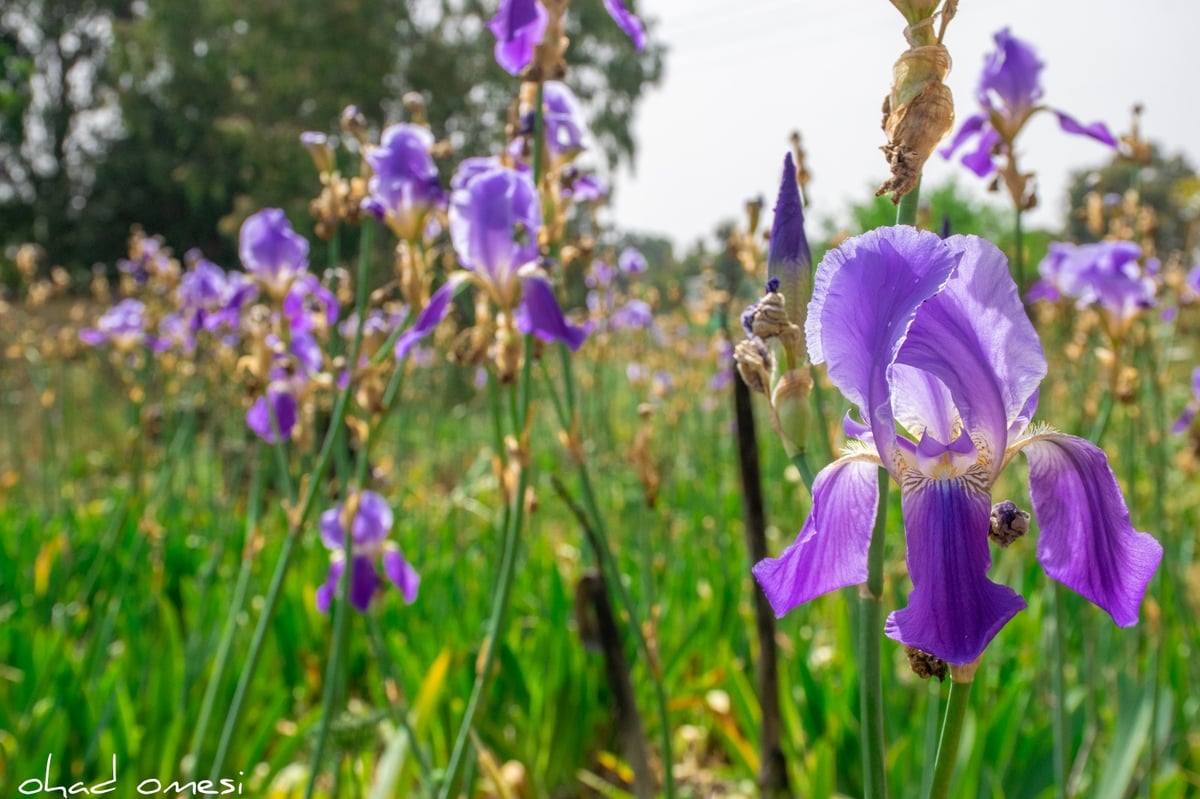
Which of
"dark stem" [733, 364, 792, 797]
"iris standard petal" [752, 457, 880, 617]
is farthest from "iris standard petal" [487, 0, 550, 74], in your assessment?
"iris standard petal" [752, 457, 880, 617]

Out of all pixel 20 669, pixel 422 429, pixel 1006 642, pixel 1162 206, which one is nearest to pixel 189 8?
pixel 422 429

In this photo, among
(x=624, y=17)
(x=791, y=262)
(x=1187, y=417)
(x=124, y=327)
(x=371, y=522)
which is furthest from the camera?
(x=124, y=327)

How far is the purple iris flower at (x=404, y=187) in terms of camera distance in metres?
1.69

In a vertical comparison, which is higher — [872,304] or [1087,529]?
[872,304]

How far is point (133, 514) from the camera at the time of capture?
4.07 metres

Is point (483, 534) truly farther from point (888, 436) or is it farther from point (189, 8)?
point (189, 8)

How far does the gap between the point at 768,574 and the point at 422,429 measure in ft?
25.8

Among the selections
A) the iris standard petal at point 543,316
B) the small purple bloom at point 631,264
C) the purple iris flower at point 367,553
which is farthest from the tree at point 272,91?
the iris standard petal at point 543,316

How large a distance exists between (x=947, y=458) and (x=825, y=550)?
115 mm

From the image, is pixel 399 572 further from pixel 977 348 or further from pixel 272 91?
pixel 272 91

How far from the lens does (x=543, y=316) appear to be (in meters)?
1.47

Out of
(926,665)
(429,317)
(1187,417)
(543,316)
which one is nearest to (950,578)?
(926,665)

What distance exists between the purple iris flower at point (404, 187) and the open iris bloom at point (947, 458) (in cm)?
117

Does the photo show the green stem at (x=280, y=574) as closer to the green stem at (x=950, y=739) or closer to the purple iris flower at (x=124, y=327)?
the green stem at (x=950, y=739)
